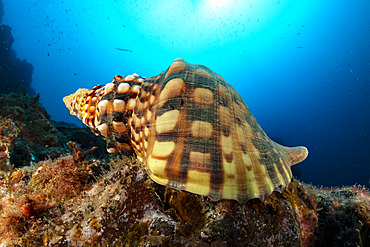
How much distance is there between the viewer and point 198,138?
1433 millimetres

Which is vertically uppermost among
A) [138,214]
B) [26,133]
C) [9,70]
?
[9,70]

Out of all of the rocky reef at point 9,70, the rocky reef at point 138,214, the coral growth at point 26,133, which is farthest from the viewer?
the rocky reef at point 9,70

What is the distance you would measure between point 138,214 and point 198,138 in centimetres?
A: 87

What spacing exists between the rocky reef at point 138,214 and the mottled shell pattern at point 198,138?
261mm

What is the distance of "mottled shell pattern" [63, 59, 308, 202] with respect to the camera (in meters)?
1.34

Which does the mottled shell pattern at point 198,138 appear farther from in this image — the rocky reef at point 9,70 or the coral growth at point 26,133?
the rocky reef at point 9,70

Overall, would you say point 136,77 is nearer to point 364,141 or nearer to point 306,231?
point 306,231

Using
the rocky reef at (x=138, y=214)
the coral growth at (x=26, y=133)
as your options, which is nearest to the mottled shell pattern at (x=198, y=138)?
the rocky reef at (x=138, y=214)

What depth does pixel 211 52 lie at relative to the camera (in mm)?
86062

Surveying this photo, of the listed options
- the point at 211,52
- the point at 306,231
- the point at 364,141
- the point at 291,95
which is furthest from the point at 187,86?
the point at 211,52

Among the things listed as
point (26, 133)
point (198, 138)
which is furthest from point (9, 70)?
point (198, 138)

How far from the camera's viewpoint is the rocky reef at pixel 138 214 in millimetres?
1332

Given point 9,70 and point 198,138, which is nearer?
point 198,138

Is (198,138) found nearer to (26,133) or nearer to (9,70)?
(26,133)
